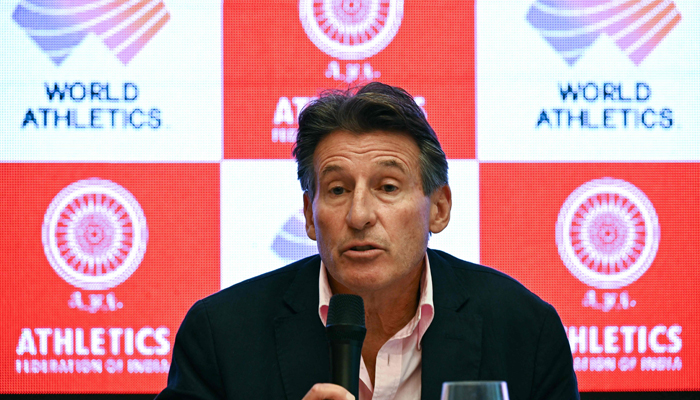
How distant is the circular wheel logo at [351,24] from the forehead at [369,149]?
1.02 meters

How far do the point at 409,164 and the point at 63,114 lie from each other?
5.00 feet

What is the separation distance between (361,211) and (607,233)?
1.46 metres

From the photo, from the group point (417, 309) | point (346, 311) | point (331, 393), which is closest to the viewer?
point (331, 393)

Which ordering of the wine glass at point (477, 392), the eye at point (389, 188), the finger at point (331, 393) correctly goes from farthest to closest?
the eye at point (389, 188), the finger at point (331, 393), the wine glass at point (477, 392)

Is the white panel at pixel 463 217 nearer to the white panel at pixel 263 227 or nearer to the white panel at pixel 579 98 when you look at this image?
the white panel at pixel 579 98

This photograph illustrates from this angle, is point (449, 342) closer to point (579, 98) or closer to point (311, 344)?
point (311, 344)

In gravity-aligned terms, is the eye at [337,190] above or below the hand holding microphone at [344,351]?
above

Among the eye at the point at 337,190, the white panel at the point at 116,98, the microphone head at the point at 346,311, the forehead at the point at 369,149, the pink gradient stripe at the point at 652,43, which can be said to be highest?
the pink gradient stripe at the point at 652,43

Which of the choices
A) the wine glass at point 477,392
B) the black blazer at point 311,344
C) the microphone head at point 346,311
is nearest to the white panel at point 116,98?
the black blazer at point 311,344

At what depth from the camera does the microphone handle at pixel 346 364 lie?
1.15 meters

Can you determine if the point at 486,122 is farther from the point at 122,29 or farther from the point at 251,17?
the point at 122,29

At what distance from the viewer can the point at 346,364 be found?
1.17m

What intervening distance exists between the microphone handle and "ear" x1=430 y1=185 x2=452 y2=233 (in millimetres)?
687

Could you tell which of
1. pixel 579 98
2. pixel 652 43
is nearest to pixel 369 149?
pixel 579 98
